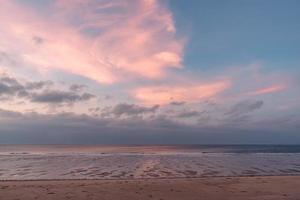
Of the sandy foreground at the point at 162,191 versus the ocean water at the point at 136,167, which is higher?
the ocean water at the point at 136,167

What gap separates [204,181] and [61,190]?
1097 cm

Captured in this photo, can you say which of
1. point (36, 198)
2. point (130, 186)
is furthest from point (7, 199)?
point (130, 186)

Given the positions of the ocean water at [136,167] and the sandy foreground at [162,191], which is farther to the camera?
the ocean water at [136,167]

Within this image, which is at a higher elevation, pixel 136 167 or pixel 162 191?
pixel 136 167

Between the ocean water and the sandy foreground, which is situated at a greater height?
the ocean water

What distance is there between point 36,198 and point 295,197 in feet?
47.4

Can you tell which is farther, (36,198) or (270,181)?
(270,181)

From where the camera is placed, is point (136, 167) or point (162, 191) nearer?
point (162, 191)

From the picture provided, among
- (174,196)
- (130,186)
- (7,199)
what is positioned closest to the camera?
(7,199)

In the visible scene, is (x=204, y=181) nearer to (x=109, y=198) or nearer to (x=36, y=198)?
(x=109, y=198)

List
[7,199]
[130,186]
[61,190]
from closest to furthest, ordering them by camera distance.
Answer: [7,199], [61,190], [130,186]

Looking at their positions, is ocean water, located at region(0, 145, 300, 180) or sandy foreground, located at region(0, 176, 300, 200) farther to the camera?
ocean water, located at region(0, 145, 300, 180)

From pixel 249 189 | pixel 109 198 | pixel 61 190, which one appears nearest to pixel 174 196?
pixel 109 198

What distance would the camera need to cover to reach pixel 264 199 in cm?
2075
